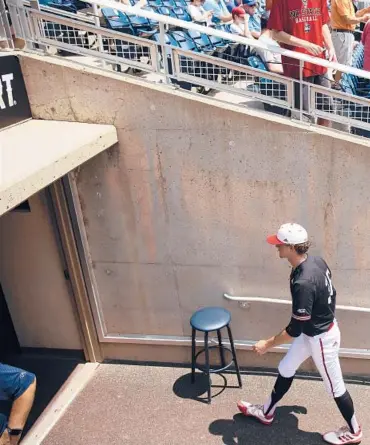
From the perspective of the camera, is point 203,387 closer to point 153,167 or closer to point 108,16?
point 153,167

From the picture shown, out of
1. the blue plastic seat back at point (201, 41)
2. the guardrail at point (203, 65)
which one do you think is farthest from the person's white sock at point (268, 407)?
the blue plastic seat back at point (201, 41)

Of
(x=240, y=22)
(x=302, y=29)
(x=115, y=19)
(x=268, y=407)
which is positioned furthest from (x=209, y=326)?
(x=240, y=22)

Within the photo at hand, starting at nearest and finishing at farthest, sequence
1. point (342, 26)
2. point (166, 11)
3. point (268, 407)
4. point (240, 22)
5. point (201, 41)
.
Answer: point (268, 407) < point (342, 26) < point (201, 41) < point (240, 22) < point (166, 11)

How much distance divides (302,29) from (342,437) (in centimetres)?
382

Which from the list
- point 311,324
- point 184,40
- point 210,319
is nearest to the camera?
point 311,324

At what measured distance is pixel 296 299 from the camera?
12.4ft

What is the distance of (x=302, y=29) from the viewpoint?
187 inches

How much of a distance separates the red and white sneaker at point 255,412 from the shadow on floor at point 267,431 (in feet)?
0.19

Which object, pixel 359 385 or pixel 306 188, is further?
pixel 359 385

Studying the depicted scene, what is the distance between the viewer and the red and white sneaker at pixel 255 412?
4.59m

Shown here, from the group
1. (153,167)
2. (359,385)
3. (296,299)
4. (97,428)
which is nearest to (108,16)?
(153,167)

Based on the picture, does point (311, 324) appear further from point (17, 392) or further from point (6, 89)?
point (6, 89)

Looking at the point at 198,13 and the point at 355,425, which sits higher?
the point at 198,13

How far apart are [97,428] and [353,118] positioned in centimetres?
394
